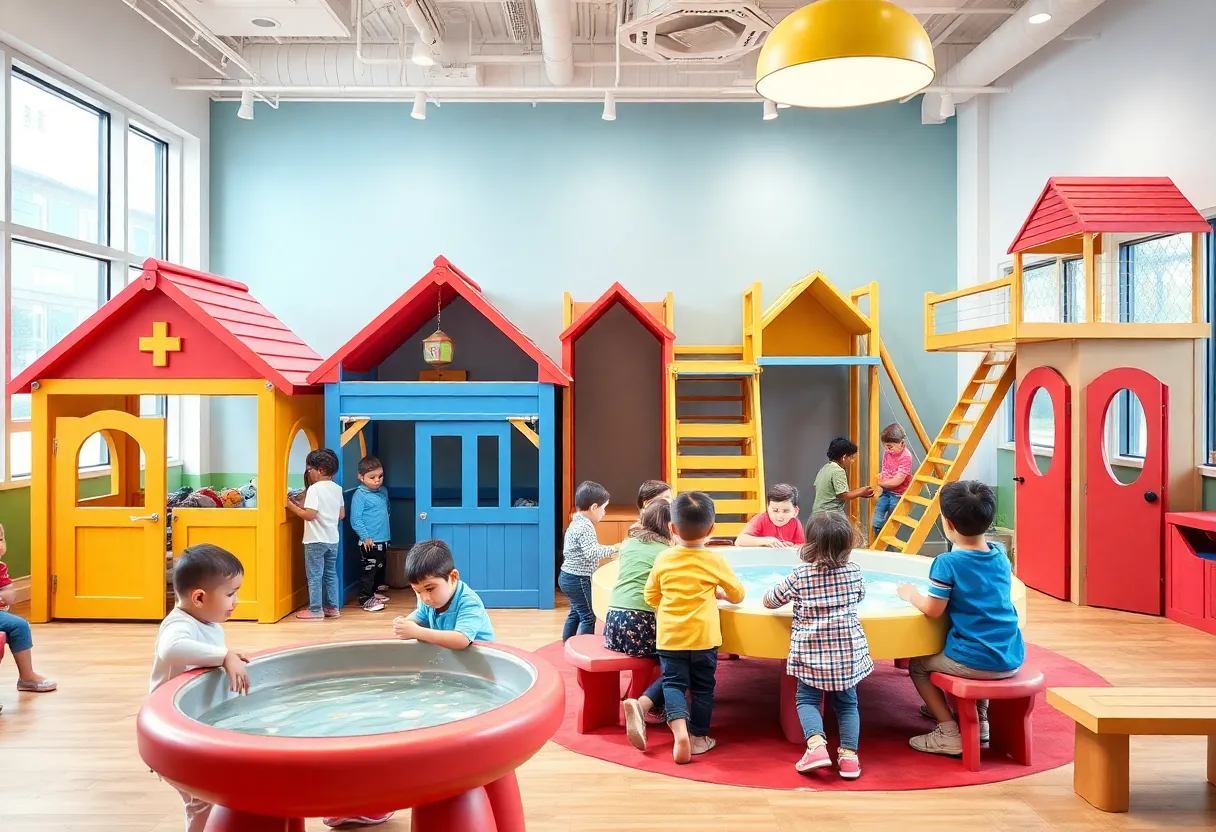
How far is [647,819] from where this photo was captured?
337 centimetres

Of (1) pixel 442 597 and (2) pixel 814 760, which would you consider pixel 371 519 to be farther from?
(2) pixel 814 760

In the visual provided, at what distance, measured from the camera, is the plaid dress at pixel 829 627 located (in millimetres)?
3783

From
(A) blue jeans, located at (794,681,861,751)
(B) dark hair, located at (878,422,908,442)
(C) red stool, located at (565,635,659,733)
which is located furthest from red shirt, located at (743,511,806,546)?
(B) dark hair, located at (878,422,908,442)

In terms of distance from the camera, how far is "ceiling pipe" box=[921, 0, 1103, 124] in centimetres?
685

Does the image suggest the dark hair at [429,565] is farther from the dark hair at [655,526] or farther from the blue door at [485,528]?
the blue door at [485,528]

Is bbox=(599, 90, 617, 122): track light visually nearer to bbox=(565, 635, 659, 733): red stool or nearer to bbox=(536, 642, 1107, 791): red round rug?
bbox=(536, 642, 1107, 791): red round rug

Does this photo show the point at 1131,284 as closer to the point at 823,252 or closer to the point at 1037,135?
the point at 1037,135

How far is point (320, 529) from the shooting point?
6.73 meters

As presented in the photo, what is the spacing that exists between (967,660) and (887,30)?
272cm

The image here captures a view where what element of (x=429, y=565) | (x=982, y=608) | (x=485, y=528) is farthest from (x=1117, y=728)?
(x=485, y=528)

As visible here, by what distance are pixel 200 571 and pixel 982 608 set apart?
323cm

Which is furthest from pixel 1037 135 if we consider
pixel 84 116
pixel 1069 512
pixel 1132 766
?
pixel 84 116

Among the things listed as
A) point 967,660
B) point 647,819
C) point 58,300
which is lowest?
point 647,819

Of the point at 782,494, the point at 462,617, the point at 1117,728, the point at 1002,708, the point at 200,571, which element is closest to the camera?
the point at 200,571
